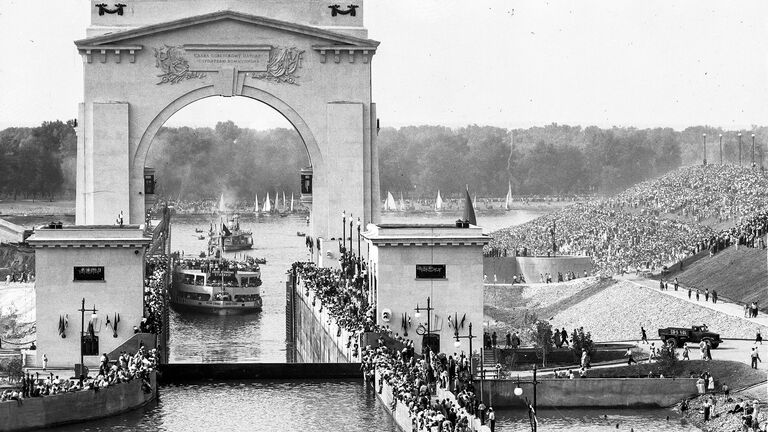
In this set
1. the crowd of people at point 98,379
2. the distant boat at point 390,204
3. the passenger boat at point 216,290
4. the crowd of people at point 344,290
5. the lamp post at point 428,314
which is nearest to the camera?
the crowd of people at point 98,379

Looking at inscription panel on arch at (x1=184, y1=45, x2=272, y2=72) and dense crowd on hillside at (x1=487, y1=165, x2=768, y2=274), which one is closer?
inscription panel on arch at (x1=184, y1=45, x2=272, y2=72)

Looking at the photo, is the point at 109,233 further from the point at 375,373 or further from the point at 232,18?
the point at 232,18

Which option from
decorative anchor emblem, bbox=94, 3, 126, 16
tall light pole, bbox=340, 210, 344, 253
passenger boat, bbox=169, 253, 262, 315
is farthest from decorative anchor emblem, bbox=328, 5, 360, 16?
passenger boat, bbox=169, 253, 262, 315

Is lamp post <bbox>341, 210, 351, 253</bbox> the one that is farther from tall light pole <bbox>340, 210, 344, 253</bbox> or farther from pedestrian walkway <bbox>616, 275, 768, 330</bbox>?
pedestrian walkway <bbox>616, 275, 768, 330</bbox>

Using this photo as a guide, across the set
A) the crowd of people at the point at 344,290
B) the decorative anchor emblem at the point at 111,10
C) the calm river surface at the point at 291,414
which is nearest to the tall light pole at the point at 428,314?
the crowd of people at the point at 344,290

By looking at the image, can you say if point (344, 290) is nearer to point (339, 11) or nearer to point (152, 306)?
point (152, 306)

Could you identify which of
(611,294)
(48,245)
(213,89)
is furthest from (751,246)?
(48,245)

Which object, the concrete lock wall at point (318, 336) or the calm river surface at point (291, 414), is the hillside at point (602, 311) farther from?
the calm river surface at point (291, 414)
